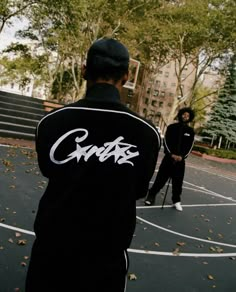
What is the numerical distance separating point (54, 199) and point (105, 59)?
75cm

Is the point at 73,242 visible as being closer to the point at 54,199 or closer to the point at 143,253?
the point at 54,199

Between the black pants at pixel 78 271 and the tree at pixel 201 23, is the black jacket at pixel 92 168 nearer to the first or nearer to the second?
the black pants at pixel 78 271

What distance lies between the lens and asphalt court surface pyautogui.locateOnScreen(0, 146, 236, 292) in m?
4.76

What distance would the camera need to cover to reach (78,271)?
179 centimetres

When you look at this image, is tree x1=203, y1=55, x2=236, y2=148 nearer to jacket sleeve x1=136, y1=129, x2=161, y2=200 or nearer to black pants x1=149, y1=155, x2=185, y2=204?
black pants x1=149, y1=155, x2=185, y2=204

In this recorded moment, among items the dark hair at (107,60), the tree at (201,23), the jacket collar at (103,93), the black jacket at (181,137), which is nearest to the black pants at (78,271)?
the jacket collar at (103,93)

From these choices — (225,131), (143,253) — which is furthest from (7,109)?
(225,131)

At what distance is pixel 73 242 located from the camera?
5.84 feet

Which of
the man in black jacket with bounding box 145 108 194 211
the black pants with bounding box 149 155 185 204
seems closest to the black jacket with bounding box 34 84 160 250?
the man in black jacket with bounding box 145 108 194 211

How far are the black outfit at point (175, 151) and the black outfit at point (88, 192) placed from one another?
6.65m

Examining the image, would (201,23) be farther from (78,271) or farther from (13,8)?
(78,271)

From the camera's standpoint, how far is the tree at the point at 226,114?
34.1 meters

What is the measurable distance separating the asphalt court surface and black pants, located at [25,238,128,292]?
240 cm

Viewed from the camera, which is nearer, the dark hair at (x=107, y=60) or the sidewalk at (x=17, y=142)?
the dark hair at (x=107, y=60)
